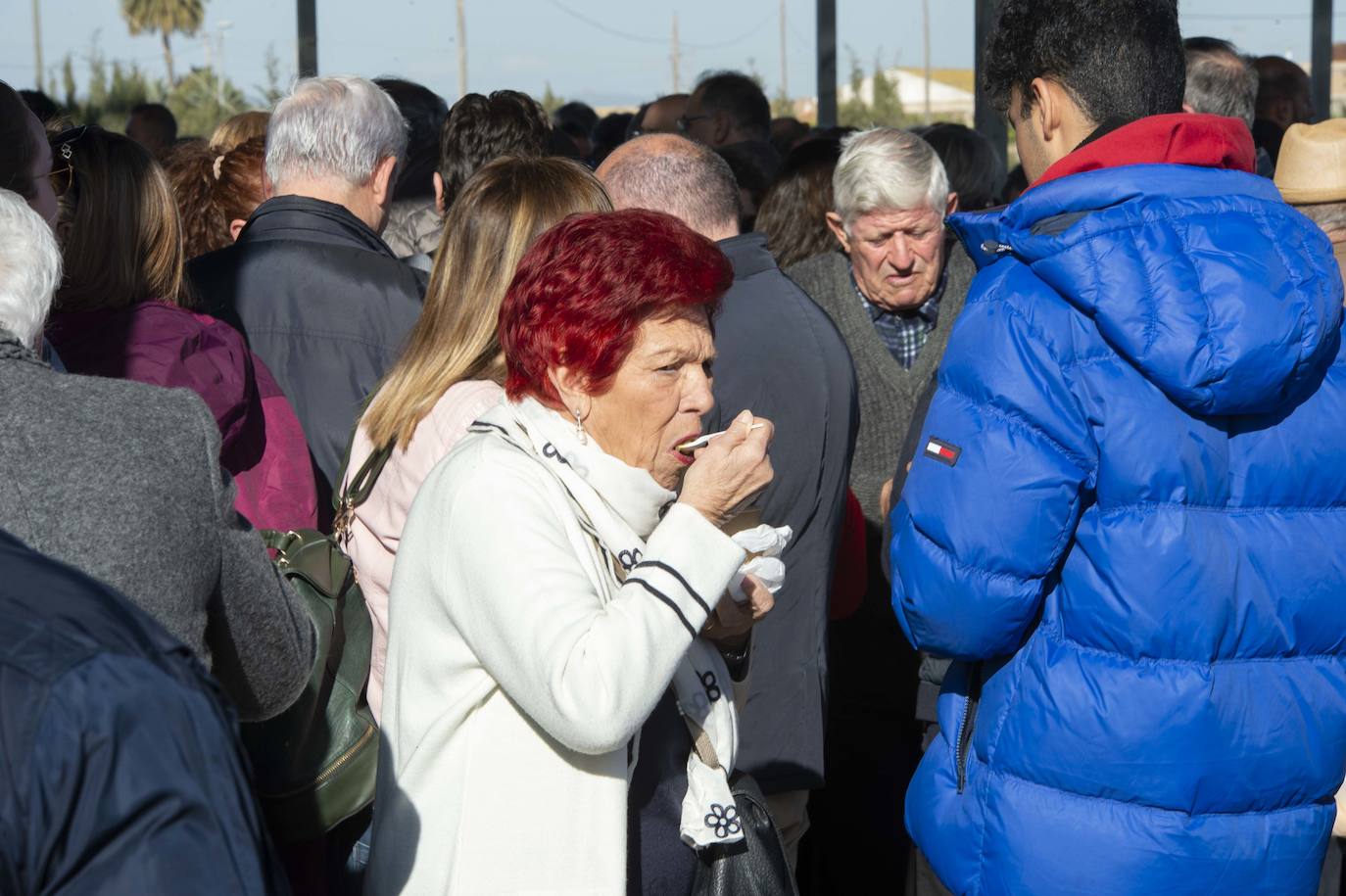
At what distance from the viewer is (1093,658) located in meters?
2.23

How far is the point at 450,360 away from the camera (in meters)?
2.68

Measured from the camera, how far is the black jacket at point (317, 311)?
3.52 meters

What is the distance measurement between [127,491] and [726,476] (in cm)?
78

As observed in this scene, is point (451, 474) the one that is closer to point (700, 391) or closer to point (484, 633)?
point (484, 633)

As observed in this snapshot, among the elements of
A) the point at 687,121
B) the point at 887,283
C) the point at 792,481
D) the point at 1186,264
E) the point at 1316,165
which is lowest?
the point at 792,481

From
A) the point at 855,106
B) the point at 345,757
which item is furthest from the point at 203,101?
the point at 345,757

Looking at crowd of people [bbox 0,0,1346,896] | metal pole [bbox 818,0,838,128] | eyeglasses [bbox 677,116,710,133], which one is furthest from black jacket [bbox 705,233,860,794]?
metal pole [bbox 818,0,838,128]

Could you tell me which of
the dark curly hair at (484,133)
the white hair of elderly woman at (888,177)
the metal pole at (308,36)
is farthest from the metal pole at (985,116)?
the dark curly hair at (484,133)

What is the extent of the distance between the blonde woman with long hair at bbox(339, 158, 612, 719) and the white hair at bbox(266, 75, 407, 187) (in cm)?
90

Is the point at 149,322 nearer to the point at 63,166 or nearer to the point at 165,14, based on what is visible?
the point at 63,166

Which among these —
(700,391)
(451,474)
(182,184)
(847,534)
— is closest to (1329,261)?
(700,391)

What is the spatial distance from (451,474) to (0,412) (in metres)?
0.61

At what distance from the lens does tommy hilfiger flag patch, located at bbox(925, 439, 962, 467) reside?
2.20 m

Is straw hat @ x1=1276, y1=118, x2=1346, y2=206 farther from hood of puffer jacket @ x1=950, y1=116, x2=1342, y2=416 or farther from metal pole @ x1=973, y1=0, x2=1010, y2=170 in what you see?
metal pole @ x1=973, y1=0, x2=1010, y2=170
